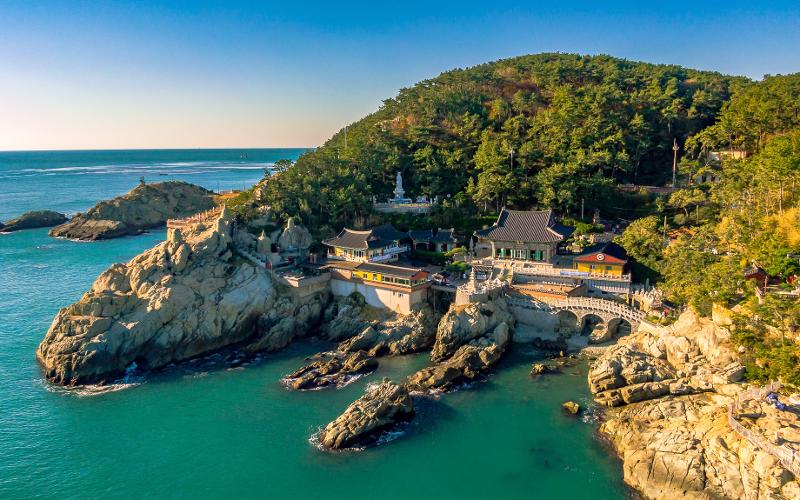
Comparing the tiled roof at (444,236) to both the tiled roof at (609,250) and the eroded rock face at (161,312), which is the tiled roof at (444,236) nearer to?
the tiled roof at (609,250)

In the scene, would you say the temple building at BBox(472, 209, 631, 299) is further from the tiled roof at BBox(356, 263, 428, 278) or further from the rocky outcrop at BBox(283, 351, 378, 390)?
the rocky outcrop at BBox(283, 351, 378, 390)

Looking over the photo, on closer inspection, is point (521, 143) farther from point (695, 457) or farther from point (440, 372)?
point (695, 457)

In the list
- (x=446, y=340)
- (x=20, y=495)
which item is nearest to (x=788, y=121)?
(x=446, y=340)

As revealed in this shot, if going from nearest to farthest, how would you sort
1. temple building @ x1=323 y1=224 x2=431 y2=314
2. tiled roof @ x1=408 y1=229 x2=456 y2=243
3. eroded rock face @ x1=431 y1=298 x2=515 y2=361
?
eroded rock face @ x1=431 y1=298 x2=515 y2=361 → temple building @ x1=323 y1=224 x2=431 y2=314 → tiled roof @ x1=408 y1=229 x2=456 y2=243

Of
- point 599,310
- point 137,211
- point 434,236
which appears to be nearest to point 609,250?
point 599,310

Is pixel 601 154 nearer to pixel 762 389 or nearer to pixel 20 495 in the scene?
pixel 762 389

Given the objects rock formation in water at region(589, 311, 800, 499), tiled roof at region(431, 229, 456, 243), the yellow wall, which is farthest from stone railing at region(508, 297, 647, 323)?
tiled roof at region(431, 229, 456, 243)

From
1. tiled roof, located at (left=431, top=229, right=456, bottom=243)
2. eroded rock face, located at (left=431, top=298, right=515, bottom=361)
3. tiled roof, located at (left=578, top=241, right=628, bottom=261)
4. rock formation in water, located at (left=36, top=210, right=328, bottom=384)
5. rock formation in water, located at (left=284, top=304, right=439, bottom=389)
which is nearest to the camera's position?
rock formation in water, located at (left=284, top=304, right=439, bottom=389)
